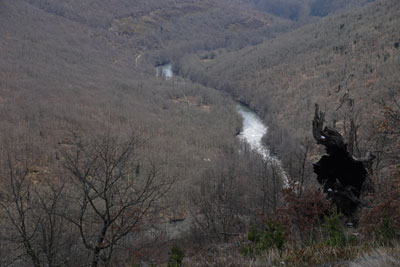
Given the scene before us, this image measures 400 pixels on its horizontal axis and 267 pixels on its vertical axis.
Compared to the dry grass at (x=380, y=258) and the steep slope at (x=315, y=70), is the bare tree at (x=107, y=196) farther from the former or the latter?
the steep slope at (x=315, y=70)

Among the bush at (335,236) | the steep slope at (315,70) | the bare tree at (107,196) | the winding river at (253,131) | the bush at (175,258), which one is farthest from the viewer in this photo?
the steep slope at (315,70)

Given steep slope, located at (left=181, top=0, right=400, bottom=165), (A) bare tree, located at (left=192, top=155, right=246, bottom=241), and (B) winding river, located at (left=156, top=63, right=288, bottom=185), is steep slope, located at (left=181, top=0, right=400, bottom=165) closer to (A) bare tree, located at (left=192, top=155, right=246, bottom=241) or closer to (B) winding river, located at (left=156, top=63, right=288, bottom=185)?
(B) winding river, located at (left=156, top=63, right=288, bottom=185)

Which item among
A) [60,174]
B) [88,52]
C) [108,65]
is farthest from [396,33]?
[88,52]

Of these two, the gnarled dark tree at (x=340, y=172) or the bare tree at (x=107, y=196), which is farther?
the bare tree at (x=107, y=196)

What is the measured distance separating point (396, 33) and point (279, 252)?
75.9 metres

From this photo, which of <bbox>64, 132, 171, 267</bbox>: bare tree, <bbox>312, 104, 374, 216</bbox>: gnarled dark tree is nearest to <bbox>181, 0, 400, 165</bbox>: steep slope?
<bbox>64, 132, 171, 267</bbox>: bare tree

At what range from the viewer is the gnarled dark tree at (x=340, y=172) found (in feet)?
41.8

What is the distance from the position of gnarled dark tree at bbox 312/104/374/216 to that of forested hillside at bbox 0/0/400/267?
36cm

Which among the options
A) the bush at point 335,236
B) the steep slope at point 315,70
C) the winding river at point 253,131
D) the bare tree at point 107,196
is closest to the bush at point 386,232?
the bush at point 335,236

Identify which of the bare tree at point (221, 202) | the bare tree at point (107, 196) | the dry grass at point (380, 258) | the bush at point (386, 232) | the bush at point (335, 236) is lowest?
the bare tree at point (221, 202)

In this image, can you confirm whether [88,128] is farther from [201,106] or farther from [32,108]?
[201,106]

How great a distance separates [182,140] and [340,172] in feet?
169

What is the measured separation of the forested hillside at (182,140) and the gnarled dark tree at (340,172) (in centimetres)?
36

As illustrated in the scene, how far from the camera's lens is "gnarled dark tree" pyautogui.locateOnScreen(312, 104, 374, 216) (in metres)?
12.7
